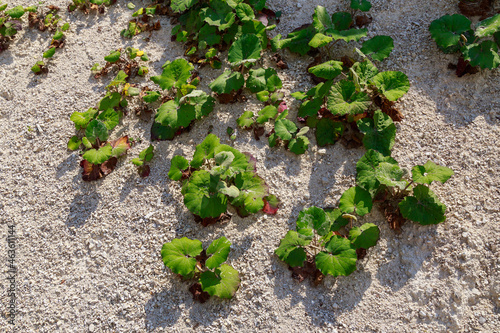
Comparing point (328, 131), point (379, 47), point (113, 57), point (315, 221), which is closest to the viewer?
point (315, 221)

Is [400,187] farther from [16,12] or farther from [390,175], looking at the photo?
[16,12]

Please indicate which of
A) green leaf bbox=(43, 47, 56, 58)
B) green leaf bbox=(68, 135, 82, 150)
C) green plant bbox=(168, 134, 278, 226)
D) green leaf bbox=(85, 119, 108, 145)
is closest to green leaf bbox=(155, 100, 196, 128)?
green plant bbox=(168, 134, 278, 226)

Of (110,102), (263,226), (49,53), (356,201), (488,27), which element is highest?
(49,53)

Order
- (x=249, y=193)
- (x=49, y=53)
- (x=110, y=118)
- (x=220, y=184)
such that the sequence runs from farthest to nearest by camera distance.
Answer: (x=49, y=53) < (x=110, y=118) < (x=249, y=193) < (x=220, y=184)

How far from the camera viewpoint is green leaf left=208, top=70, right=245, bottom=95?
4.10 metres

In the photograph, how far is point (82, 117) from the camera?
427 centimetres

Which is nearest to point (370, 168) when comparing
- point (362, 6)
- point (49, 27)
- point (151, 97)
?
point (362, 6)

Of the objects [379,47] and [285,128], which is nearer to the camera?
[285,128]

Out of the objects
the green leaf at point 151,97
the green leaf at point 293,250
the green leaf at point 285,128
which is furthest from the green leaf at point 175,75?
the green leaf at point 293,250

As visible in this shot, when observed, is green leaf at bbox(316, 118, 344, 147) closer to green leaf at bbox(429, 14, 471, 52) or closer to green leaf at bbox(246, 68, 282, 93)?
green leaf at bbox(246, 68, 282, 93)

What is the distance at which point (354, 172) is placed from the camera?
372 centimetres

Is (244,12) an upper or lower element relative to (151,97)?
upper

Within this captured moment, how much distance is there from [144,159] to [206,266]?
1417mm

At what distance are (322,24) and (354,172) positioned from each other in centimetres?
183
